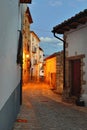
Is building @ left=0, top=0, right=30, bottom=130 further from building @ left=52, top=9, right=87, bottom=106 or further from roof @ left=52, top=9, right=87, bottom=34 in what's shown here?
A: building @ left=52, top=9, right=87, bottom=106

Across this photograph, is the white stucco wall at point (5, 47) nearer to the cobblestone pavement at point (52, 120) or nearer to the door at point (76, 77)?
the cobblestone pavement at point (52, 120)

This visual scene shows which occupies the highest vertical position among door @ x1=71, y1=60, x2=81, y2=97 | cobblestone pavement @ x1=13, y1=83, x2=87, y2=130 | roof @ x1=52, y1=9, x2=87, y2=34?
roof @ x1=52, y1=9, x2=87, y2=34

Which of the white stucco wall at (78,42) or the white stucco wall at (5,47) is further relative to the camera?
the white stucco wall at (78,42)

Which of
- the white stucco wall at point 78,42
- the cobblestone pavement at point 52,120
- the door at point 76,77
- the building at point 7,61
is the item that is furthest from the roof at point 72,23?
the cobblestone pavement at point 52,120

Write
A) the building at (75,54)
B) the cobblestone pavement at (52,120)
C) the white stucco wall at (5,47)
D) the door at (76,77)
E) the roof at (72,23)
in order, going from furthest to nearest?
the door at (76,77) < the building at (75,54) < the roof at (72,23) < the cobblestone pavement at (52,120) < the white stucco wall at (5,47)

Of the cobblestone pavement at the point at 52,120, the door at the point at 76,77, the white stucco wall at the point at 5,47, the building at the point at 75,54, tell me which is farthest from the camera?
the door at the point at 76,77

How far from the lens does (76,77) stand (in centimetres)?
1529

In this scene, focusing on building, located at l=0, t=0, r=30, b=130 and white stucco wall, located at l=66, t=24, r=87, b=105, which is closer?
building, located at l=0, t=0, r=30, b=130

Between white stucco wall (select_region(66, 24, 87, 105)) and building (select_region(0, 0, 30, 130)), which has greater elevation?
white stucco wall (select_region(66, 24, 87, 105))

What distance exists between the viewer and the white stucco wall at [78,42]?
13883mm

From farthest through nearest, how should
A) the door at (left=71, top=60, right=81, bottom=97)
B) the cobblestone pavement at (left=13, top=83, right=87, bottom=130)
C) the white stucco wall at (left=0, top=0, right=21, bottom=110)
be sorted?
1. the door at (left=71, top=60, right=81, bottom=97)
2. the cobblestone pavement at (left=13, top=83, right=87, bottom=130)
3. the white stucco wall at (left=0, top=0, right=21, bottom=110)

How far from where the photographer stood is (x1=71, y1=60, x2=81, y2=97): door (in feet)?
48.7

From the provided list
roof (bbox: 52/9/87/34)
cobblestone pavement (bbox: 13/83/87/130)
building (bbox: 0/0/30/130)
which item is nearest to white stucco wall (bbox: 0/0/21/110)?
building (bbox: 0/0/30/130)

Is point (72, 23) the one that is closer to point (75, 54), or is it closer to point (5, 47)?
point (75, 54)
